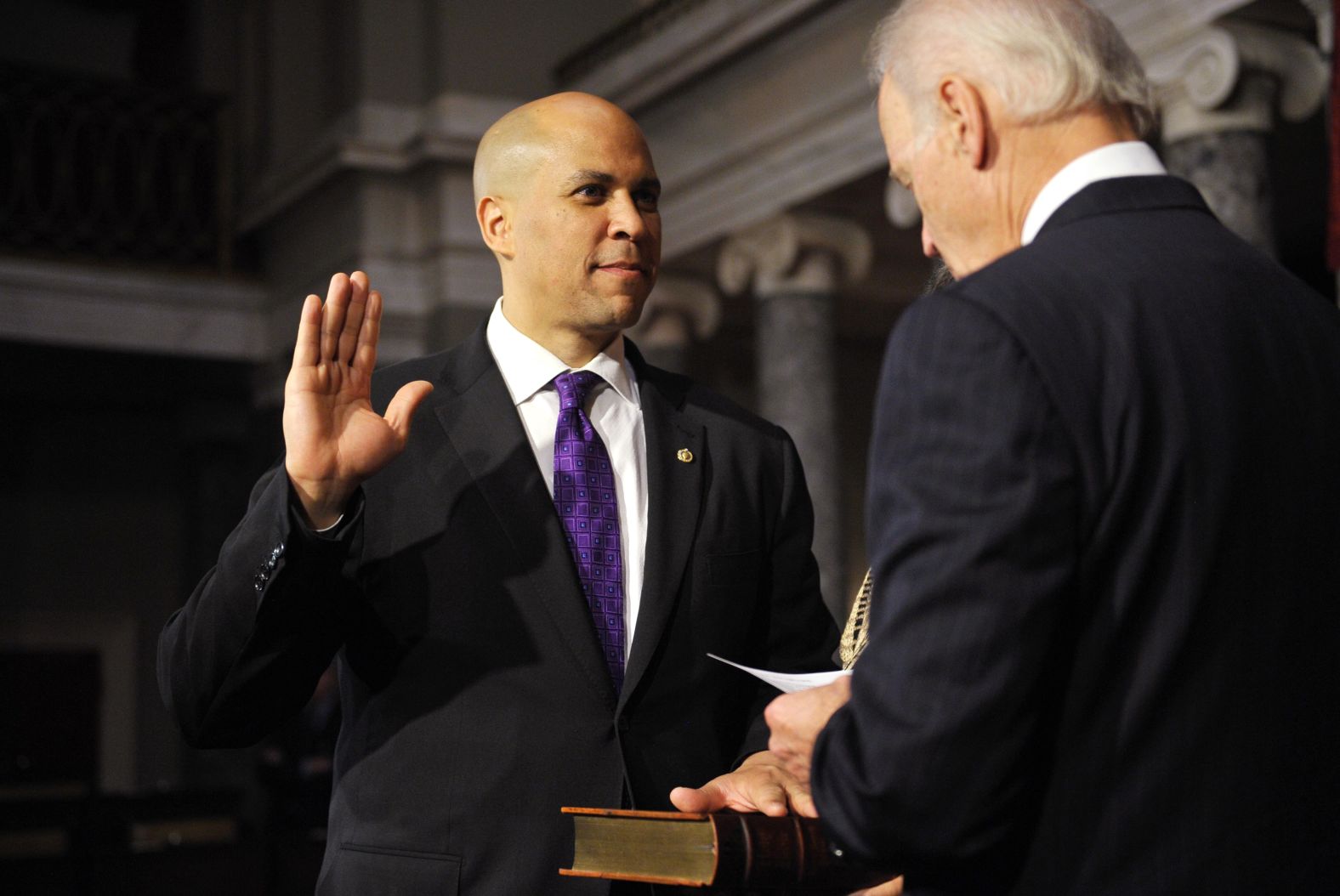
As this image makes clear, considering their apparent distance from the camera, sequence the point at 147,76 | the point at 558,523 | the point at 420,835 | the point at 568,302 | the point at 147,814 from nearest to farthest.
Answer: the point at 420,835, the point at 558,523, the point at 568,302, the point at 147,814, the point at 147,76

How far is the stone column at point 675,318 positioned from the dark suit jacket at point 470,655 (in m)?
6.96

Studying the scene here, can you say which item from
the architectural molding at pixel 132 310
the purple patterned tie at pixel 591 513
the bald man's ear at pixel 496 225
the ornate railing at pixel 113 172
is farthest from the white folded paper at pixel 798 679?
the ornate railing at pixel 113 172

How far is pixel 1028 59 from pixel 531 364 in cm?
112

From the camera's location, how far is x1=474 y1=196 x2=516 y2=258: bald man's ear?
8.38 ft

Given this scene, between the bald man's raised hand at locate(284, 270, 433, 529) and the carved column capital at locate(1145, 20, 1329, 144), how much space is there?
415 cm

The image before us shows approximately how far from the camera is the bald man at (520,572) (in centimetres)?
204

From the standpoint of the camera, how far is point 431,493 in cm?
224

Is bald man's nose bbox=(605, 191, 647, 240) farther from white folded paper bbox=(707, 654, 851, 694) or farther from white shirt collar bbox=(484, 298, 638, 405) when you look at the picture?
white folded paper bbox=(707, 654, 851, 694)

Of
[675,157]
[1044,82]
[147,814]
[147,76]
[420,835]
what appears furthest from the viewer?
[147,76]

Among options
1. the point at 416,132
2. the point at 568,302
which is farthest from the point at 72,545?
the point at 568,302

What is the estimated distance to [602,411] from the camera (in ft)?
7.97

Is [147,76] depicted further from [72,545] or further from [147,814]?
[147,814]

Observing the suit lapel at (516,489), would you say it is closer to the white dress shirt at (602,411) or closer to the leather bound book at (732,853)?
the white dress shirt at (602,411)

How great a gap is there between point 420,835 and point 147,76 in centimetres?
1223
